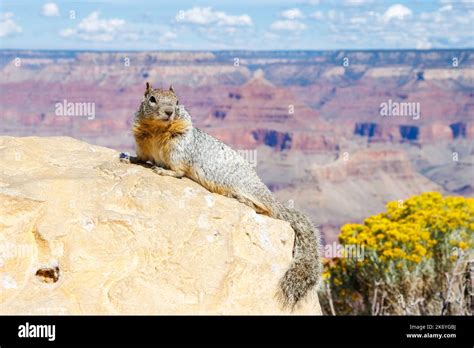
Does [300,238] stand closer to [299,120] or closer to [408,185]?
[408,185]

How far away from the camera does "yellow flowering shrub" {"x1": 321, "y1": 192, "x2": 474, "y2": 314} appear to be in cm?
1552

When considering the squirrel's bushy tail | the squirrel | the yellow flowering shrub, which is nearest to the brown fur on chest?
the squirrel

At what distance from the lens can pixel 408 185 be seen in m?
136

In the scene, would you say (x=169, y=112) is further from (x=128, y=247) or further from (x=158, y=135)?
(x=128, y=247)

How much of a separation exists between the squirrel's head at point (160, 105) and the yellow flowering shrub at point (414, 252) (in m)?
7.60

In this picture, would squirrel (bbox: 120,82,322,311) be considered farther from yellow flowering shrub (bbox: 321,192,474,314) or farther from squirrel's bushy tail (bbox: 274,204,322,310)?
yellow flowering shrub (bbox: 321,192,474,314)

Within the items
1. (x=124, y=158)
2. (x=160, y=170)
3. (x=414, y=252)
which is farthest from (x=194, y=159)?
(x=414, y=252)

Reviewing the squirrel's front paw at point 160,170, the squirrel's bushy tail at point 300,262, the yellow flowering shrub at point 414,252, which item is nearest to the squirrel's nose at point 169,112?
the squirrel's front paw at point 160,170

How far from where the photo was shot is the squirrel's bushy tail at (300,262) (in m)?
8.16

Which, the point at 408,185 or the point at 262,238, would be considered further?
the point at 408,185

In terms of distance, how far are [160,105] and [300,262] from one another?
2.77 metres

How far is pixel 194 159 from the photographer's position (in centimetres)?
958

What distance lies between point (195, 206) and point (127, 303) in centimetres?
169
